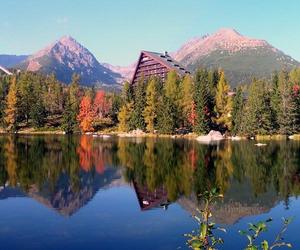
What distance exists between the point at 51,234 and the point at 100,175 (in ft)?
77.4

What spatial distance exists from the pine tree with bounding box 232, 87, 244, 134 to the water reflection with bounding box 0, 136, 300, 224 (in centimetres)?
4059

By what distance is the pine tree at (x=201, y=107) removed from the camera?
11100 centimetres

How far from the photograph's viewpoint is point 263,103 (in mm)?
108812

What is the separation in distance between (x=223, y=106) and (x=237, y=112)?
5273 mm

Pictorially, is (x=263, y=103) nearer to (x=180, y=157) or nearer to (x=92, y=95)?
(x=180, y=157)

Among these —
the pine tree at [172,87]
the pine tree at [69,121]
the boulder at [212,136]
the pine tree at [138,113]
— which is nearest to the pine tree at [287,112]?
the boulder at [212,136]

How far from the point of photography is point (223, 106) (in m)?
117

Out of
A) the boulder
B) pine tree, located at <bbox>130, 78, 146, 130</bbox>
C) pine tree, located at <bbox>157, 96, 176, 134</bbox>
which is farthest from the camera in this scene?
pine tree, located at <bbox>130, 78, 146, 130</bbox>

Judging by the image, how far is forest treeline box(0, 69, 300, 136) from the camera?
109 meters

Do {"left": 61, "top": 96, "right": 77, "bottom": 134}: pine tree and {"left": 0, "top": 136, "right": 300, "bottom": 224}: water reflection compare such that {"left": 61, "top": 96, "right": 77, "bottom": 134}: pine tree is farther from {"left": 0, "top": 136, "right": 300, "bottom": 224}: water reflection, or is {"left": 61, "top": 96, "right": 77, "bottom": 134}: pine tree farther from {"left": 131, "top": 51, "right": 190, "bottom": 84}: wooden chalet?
{"left": 0, "top": 136, "right": 300, "bottom": 224}: water reflection

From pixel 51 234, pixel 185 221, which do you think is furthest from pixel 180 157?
pixel 51 234

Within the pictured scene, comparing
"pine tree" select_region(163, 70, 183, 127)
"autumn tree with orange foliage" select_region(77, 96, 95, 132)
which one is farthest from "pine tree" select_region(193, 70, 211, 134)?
"autumn tree with orange foliage" select_region(77, 96, 95, 132)

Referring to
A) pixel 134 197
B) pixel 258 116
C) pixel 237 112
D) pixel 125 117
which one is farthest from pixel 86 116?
pixel 134 197

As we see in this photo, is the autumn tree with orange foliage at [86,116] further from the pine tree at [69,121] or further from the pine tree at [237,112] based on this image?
the pine tree at [237,112]
